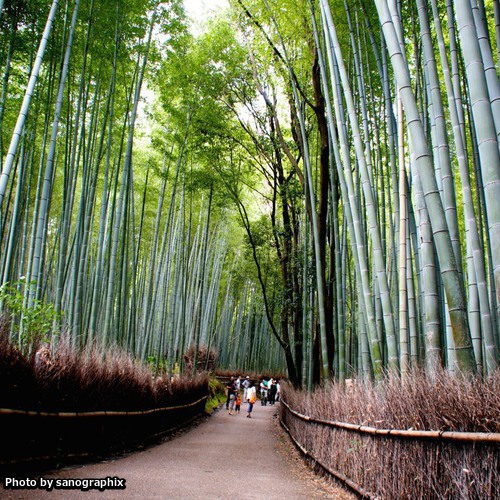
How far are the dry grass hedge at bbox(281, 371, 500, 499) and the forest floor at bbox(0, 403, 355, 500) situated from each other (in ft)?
1.44

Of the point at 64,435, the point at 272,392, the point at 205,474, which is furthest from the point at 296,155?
the point at 272,392

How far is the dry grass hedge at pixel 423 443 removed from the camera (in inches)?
61.7

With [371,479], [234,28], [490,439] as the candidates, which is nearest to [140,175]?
[234,28]

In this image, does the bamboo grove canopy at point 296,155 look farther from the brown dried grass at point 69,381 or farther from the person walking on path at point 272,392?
the person walking on path at point 272,392

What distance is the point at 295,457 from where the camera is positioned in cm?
535

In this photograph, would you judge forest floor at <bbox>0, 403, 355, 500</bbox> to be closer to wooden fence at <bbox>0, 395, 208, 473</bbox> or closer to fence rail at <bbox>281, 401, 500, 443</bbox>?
wooden fence at <bbox>0, 395, 208, 473</bbox>

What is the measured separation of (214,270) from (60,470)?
1072 cm

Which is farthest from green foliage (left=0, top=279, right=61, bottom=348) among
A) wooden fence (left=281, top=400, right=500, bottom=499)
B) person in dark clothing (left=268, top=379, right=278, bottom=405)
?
person in dark clothing (left=268, top=379, right=278, bottom=405)

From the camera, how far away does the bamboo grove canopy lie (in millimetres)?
2281

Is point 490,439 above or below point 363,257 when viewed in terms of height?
below

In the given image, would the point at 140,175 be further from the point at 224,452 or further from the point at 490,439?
the point at 490,439

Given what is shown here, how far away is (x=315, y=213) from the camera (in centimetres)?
529

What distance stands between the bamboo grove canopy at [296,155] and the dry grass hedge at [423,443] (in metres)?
0.20

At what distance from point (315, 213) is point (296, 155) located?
442cm
